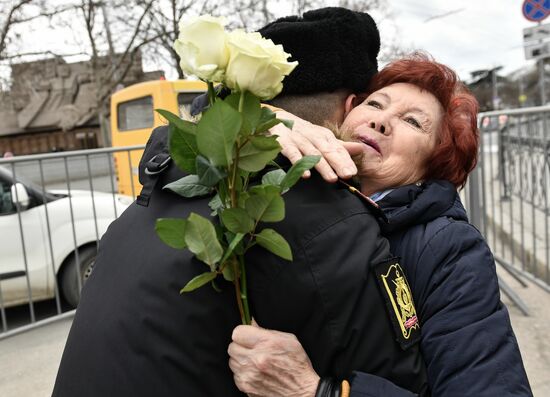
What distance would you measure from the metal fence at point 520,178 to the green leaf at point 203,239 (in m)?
3.43

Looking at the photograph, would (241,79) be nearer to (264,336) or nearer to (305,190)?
(305,190)

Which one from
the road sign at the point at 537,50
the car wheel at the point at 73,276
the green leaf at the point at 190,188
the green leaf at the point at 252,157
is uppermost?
the road sign at the point at 537,50

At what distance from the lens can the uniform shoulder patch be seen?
108 cm

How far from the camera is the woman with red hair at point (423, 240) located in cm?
108

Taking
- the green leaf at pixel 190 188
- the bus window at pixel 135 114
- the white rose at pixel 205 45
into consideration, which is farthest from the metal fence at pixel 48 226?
the bus window at pixel 135 114

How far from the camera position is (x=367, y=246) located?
3.56 ft

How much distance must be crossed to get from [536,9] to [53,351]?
7988 millimetres

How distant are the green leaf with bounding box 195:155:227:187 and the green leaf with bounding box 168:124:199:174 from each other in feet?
0.16

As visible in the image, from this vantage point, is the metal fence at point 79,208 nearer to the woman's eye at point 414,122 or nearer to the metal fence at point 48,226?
the metal fence at point 48,226

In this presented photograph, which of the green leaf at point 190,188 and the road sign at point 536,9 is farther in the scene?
the road sign at point 536,9

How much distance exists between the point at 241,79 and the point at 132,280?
46 centimetres

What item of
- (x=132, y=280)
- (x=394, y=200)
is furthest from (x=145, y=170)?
(x=394, y=200)

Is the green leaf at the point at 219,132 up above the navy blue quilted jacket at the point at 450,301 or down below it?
above

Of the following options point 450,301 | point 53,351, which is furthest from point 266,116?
point 53,351
